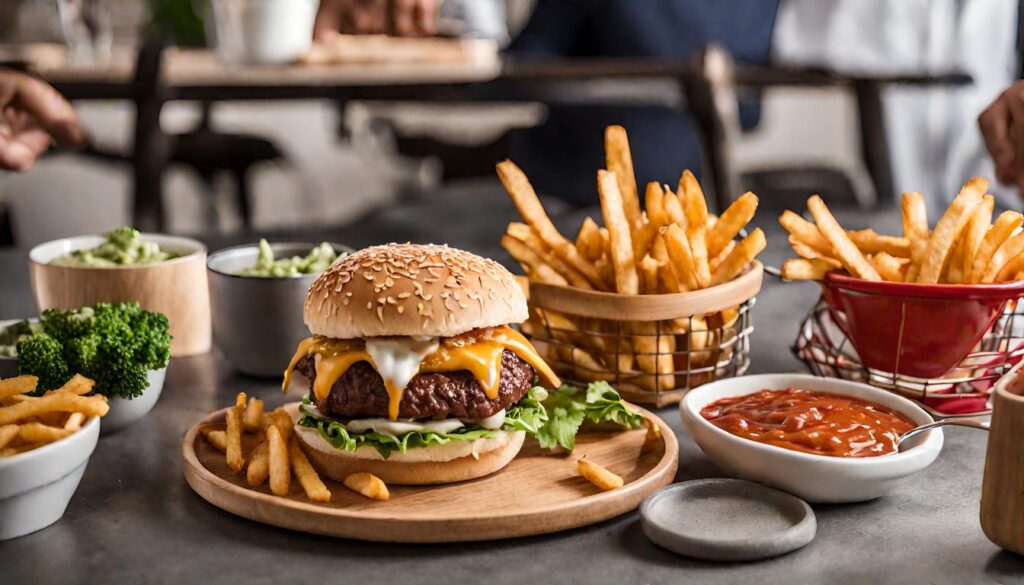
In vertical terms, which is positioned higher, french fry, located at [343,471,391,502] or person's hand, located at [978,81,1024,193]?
person's hand, located at [978,81,1024,193]

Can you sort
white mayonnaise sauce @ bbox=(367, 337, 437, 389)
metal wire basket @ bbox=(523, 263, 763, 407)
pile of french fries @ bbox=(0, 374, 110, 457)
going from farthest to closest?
metal wire basket @ bbox=(523, 263, 763, 407), white mayonnaise sauce @ bbox=(367, 337, 437, 389), pile of french fries @ bbox=(0, 374, 110, 457)

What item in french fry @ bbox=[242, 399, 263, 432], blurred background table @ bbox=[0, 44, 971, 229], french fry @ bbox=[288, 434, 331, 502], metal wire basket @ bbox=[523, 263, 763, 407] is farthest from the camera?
blurred background table @ bbox=[0, 44, 971, 229]

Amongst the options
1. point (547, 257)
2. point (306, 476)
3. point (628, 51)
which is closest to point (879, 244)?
point (547, 257)

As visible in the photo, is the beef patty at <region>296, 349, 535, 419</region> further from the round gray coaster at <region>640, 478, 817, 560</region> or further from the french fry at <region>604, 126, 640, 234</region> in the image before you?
the french fry at <region>604, 126, 640, 234</region>

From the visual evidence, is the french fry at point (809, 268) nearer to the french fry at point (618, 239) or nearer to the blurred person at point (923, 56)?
the french fry at point (618, 239)

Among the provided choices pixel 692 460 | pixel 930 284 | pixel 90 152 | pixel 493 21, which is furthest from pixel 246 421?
pixel 90 152

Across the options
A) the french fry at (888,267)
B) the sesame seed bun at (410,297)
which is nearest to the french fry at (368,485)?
the sesame seed bun at (410,297)

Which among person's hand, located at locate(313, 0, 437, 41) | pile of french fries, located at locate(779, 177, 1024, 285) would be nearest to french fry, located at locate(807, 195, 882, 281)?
pile of french fries, located at locate(779, 177, 1024, 285)

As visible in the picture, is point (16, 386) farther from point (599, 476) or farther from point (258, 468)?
point (599, 476)
